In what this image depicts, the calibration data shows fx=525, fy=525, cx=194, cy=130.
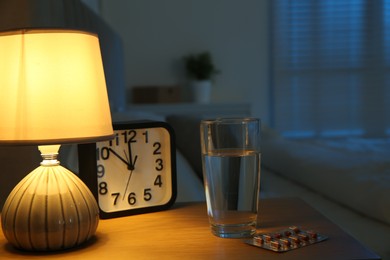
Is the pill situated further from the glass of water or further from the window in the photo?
the window

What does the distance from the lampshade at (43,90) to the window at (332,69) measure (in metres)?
3.67

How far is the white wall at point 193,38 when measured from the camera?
416cm

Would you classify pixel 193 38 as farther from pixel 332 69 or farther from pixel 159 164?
pixel 159 164

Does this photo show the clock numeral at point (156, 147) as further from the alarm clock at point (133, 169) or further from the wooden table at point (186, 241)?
the wooden table at point (186, 241)

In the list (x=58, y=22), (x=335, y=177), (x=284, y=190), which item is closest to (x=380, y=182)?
(x=335, y=177)

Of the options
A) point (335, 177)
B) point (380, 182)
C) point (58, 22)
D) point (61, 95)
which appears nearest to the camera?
point (61, 95)

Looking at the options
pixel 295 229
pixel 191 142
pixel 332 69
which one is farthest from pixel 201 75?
pixel 295 229

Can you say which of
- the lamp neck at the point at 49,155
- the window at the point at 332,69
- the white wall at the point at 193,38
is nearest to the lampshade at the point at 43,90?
the lamp neck at the point at 49,155

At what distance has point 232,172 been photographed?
83 cm

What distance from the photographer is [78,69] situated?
2.56ft

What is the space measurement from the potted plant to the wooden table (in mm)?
3052

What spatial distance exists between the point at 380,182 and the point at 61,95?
1.10 m

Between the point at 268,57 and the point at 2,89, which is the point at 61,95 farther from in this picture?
the point at 268,57

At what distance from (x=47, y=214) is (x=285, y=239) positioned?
1.18 ft
